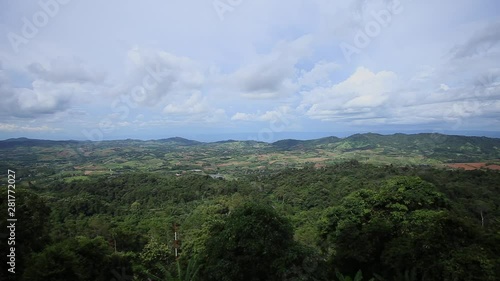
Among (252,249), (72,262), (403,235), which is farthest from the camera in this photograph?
(403,235)

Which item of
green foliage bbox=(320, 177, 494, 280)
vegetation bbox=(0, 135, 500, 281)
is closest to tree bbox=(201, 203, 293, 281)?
vegetation bbox=(0, 135, 500, 281)

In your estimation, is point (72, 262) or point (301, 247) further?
point (301, 247)

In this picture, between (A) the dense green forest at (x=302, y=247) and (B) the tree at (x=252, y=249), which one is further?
(B) the tree at (x=252, y=249)

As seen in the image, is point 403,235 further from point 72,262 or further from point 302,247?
point 72,262

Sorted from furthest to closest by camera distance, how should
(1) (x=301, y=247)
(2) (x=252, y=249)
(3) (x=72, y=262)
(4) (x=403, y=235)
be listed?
1. (4) (x=403, y=235)
2. (1) (x=301, y=247)
3. (2) (x=252, y=249)
4. (3) (x=72, y=262)

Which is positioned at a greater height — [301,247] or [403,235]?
[301,247]

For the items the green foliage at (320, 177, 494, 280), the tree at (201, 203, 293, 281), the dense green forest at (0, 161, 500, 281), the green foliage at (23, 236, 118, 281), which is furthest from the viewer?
the tree at (201, 203, 293, 281)

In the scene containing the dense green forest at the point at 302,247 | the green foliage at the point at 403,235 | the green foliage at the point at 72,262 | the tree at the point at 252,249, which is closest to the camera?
the green foliage at the point at 72,262

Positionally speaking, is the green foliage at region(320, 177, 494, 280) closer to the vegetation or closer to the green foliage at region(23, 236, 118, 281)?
the vegetation

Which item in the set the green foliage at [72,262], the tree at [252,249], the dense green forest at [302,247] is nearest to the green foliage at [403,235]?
the dense green forest at [302,247]

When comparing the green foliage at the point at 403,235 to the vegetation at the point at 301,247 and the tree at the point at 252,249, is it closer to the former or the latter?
the vegetation at the point at 301,247

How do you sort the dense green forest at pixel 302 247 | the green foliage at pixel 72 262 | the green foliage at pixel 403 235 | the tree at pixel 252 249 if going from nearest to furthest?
the green foliage at pixel 72 262, the dense green forest at pixel 302 247, the green foliage at pixel 403 235, the tree at pixel 252 249

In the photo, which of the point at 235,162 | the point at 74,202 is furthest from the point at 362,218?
the point at 235,162

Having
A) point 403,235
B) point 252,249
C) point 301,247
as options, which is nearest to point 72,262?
point 252,249
